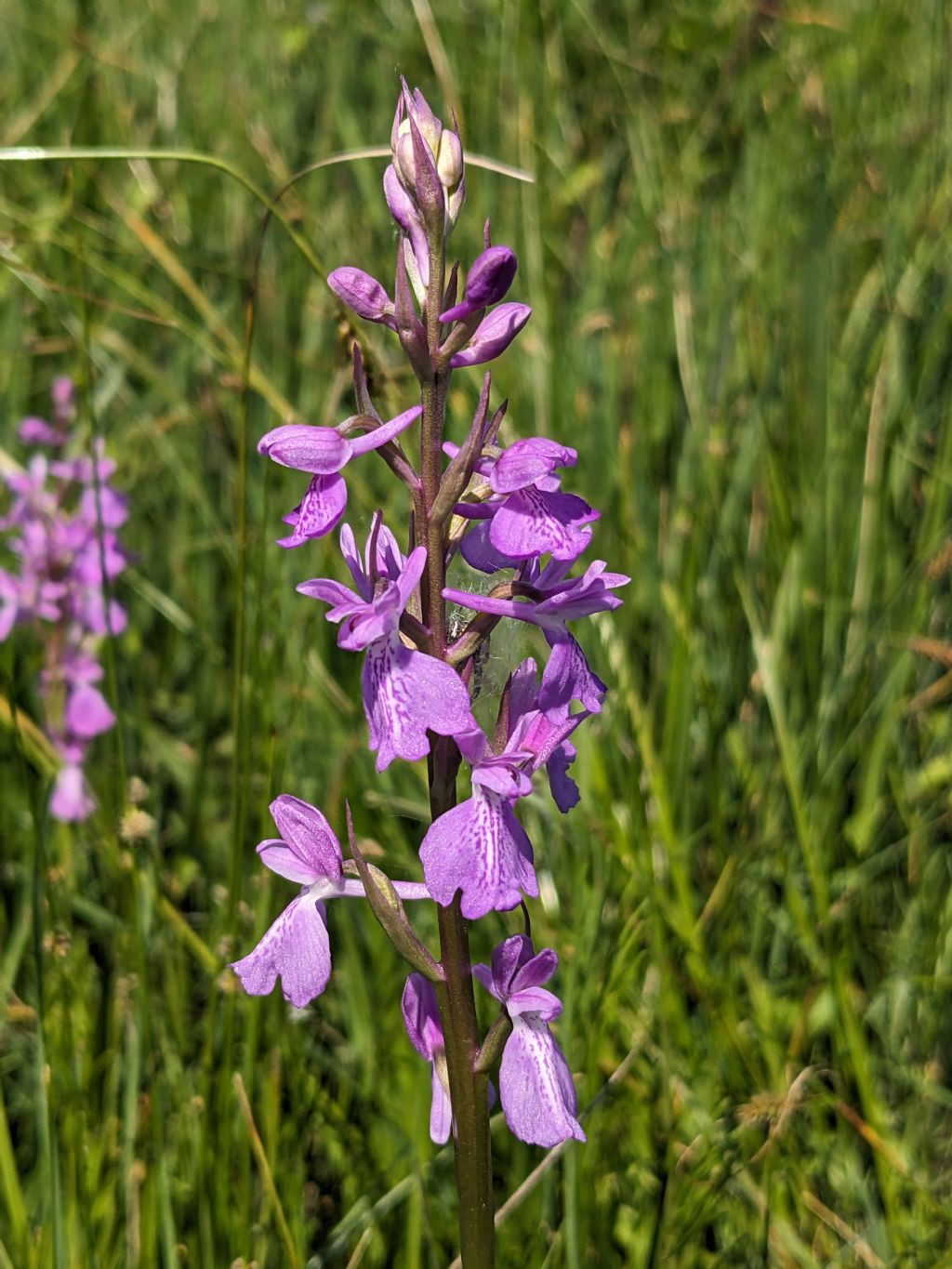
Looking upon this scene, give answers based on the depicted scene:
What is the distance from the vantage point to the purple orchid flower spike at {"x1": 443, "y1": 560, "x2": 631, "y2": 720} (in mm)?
1105

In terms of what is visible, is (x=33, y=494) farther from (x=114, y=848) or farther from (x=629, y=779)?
(x=629, y=779)

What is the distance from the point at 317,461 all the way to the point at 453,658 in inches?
8.2

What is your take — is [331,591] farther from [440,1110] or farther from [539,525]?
[440,1110]

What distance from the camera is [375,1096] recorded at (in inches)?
72.1

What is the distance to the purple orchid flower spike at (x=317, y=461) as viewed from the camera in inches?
44.1

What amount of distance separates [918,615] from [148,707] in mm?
1577

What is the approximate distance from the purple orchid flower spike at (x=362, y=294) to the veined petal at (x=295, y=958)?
1.72 feet

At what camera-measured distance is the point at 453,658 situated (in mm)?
1128

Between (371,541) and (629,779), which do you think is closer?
(371,541)

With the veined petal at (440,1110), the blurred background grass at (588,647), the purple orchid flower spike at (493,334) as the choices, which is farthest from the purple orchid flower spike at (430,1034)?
the purple orchid flower spike at (493,334)

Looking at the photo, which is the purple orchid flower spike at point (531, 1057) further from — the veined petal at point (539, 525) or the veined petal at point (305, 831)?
the veined petal at point (539, 525)

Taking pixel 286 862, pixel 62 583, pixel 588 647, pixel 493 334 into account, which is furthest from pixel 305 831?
pixel 62 583

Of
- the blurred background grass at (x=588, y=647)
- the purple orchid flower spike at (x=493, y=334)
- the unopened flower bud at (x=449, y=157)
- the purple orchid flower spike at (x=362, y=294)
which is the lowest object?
the blurred background grass at (x=588, y=647)

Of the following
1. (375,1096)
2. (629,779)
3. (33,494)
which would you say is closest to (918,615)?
(629,779)
